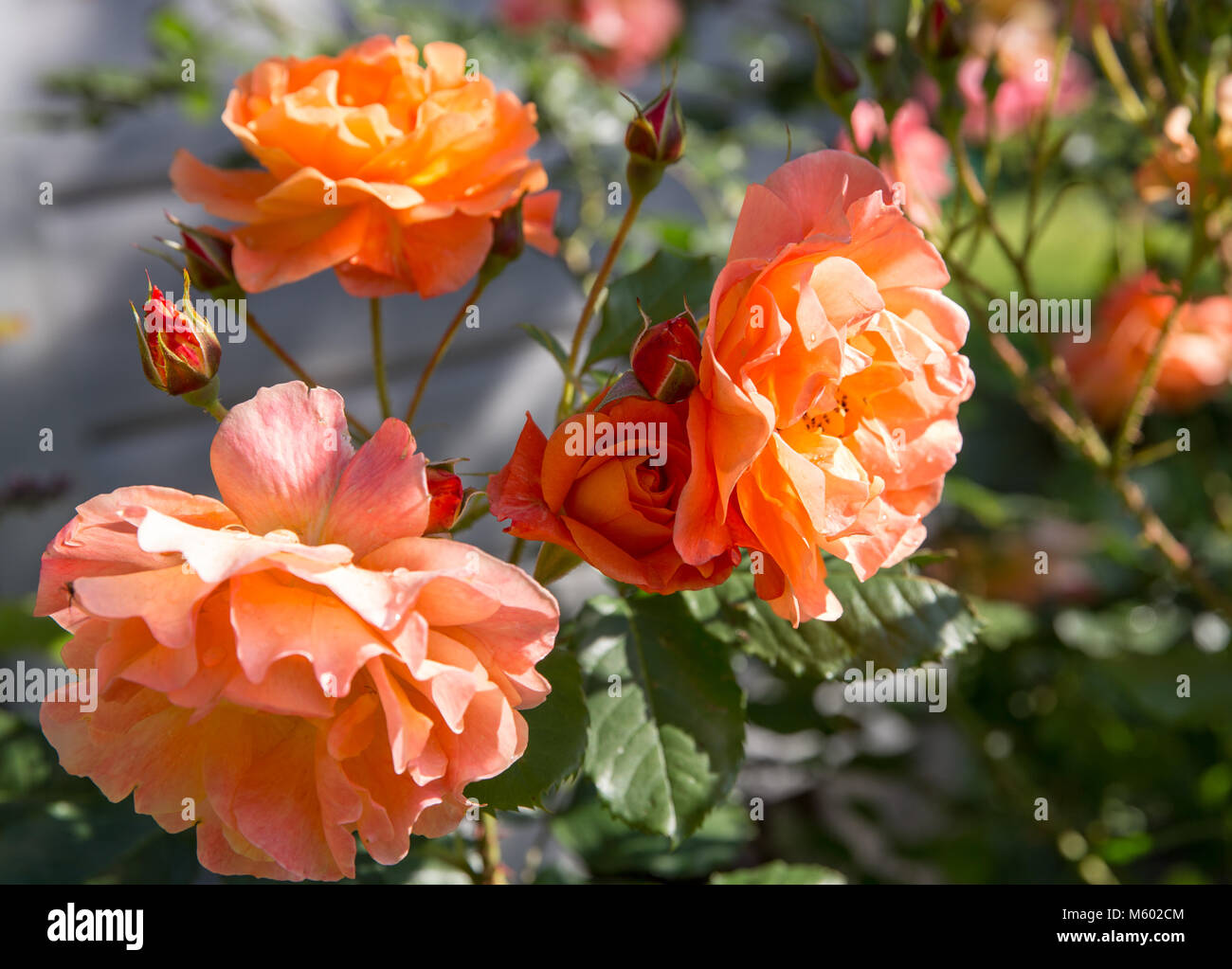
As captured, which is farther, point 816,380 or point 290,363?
point 290,363

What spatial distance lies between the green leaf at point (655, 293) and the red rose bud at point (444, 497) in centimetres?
20

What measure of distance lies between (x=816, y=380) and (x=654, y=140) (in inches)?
7.5

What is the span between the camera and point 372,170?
480 millimetres

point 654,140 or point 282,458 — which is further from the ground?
point 654,140

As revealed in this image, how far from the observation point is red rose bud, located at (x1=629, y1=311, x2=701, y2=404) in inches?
14.8

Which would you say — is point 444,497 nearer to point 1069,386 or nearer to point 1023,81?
point 1069,386

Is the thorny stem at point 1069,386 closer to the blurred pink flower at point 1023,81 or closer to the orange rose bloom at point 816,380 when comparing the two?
the orange rose bloom at point 816,380

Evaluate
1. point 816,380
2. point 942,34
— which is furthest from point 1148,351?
point 816,380

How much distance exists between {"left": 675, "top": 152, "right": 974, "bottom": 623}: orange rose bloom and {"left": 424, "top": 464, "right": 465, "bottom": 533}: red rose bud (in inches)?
3.6

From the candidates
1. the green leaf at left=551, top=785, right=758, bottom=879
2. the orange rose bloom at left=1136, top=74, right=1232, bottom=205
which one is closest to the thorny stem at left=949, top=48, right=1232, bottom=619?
the orange rose bloom at left=1136, top=74, right=1232, bottom=205

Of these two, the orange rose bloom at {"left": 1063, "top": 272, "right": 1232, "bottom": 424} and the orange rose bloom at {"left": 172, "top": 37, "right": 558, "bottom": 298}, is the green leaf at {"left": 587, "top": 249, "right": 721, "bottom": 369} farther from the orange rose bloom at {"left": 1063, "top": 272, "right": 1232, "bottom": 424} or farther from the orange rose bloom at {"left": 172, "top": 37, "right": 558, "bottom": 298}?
the orange rose bloom at {"left": 1063, "top": 272, "right": 1232, "bottom": 424}

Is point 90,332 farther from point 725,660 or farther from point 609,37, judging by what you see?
point 725,660

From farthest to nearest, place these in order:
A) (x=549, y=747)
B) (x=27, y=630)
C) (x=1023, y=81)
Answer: (x=1023, y=81)
(x=27, y=630)
(x=549, y=747)
